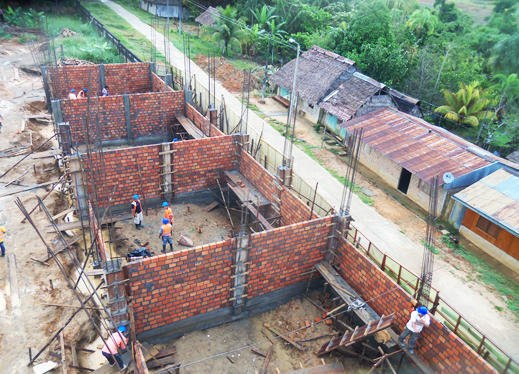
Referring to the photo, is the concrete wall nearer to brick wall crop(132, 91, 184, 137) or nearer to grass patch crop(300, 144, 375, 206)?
grass patch crop(300, 144, 375, 206)

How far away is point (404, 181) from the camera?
16.7m

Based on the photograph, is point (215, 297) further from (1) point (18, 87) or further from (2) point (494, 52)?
(2) point (494, 52)

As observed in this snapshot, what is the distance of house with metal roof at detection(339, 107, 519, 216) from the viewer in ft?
48.8

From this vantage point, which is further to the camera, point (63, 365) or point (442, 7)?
point (442, 7)

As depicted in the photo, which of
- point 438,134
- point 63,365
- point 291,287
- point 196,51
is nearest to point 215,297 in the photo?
point 291,287

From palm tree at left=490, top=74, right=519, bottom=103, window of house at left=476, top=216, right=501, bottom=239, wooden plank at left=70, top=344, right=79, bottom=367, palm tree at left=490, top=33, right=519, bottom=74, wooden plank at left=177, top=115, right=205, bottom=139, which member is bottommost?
wooden plank at left=70, top=344, right=79, bottom=367

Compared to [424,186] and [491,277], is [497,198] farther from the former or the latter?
[491,277]

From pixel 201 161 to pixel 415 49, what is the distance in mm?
21252

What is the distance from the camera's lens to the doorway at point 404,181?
1647cm

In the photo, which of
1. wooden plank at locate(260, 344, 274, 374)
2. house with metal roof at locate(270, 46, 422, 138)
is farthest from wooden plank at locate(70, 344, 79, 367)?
house with metal roof at locate(270, 46, 422, 138)

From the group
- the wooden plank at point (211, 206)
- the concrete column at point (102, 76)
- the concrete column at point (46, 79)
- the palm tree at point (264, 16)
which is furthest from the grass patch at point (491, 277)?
the palm tree at point (264, 16)

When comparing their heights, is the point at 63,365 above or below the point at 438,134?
below

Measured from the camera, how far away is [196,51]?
33.3 metres

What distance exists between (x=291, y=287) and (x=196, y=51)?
27623 mm
